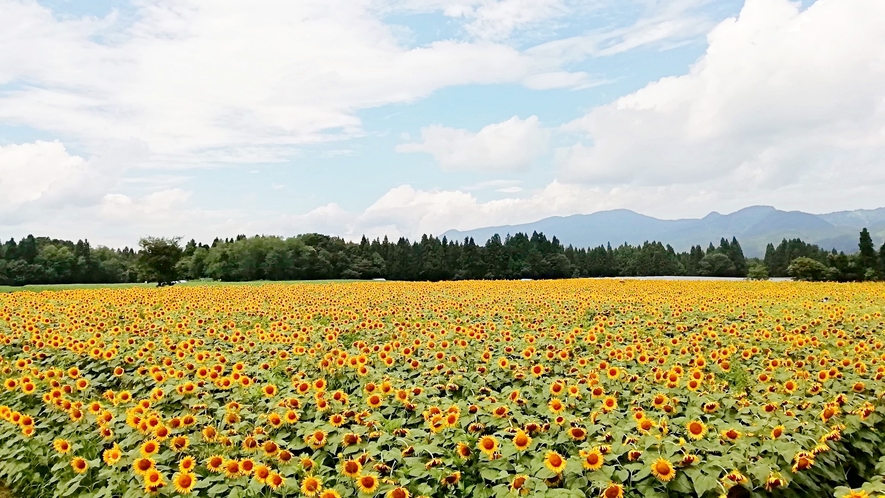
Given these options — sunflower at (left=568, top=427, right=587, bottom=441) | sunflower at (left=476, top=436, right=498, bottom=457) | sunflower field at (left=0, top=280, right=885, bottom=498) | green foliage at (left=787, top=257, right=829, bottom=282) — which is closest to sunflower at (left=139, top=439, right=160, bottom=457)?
sunflower field at (left=0, top=280, right=885, bottom=498)

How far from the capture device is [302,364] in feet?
24.5

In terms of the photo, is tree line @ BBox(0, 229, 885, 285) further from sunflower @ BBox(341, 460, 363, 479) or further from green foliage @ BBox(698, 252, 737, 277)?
sunflower @ BBox(341, 460, 363, 479)

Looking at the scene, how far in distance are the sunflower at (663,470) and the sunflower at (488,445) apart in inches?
45.1

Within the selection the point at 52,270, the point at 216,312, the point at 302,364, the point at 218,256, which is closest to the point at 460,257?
the point at 218,256

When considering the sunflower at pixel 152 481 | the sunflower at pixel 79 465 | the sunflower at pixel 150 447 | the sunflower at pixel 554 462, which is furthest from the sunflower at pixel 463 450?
the sunflower at pixel 79 465

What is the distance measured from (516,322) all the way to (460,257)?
62913mm

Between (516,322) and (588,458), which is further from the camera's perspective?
(516,322)

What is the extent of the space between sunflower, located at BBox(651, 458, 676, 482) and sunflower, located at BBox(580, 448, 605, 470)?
36 centimetres

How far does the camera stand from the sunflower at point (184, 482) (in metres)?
4.30

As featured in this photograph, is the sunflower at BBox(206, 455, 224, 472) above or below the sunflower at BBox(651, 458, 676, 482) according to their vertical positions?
below

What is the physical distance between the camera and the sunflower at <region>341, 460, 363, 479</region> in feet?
13.9

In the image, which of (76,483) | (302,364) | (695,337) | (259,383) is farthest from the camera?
(695,337)

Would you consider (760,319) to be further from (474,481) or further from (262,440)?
(262,440)

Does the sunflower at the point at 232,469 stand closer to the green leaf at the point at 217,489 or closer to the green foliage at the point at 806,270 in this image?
the green leaf at the point at 217,489
